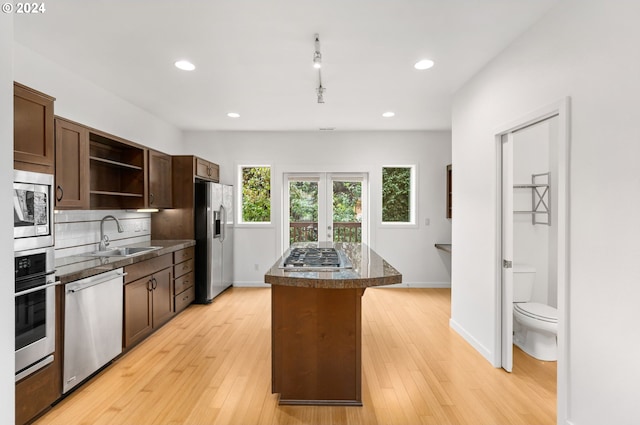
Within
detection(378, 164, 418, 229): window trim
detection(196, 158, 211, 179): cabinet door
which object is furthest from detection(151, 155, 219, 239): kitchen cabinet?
detection(378, 164, 418, 229): window trim

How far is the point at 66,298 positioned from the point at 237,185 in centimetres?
342

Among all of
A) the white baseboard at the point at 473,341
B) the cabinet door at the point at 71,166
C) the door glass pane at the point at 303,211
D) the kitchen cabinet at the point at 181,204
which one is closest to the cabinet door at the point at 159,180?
the kitchen cabinet at the point at 181,204

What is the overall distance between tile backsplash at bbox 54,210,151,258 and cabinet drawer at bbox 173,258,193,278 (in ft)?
2.27

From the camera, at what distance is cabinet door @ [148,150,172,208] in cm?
387

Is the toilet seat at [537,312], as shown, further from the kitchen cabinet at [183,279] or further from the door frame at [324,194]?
the kitchen cabinet at [183,279]

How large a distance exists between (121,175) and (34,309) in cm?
221

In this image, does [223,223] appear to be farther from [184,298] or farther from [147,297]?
[147,297]

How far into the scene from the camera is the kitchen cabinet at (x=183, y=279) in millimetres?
3953

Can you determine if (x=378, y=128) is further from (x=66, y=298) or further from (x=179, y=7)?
(x=66, y=298)

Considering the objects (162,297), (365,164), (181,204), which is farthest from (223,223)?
(365,164)

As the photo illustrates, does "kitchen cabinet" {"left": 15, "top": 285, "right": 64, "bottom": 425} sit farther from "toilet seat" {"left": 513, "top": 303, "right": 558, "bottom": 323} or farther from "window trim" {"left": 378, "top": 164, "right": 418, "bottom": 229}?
"window trim" {"left": 378, "top": 164, "right": 418, "bottom": 229}

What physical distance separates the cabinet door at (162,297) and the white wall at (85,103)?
175 cm

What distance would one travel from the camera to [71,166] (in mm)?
2682

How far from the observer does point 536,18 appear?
2154 millimetres
